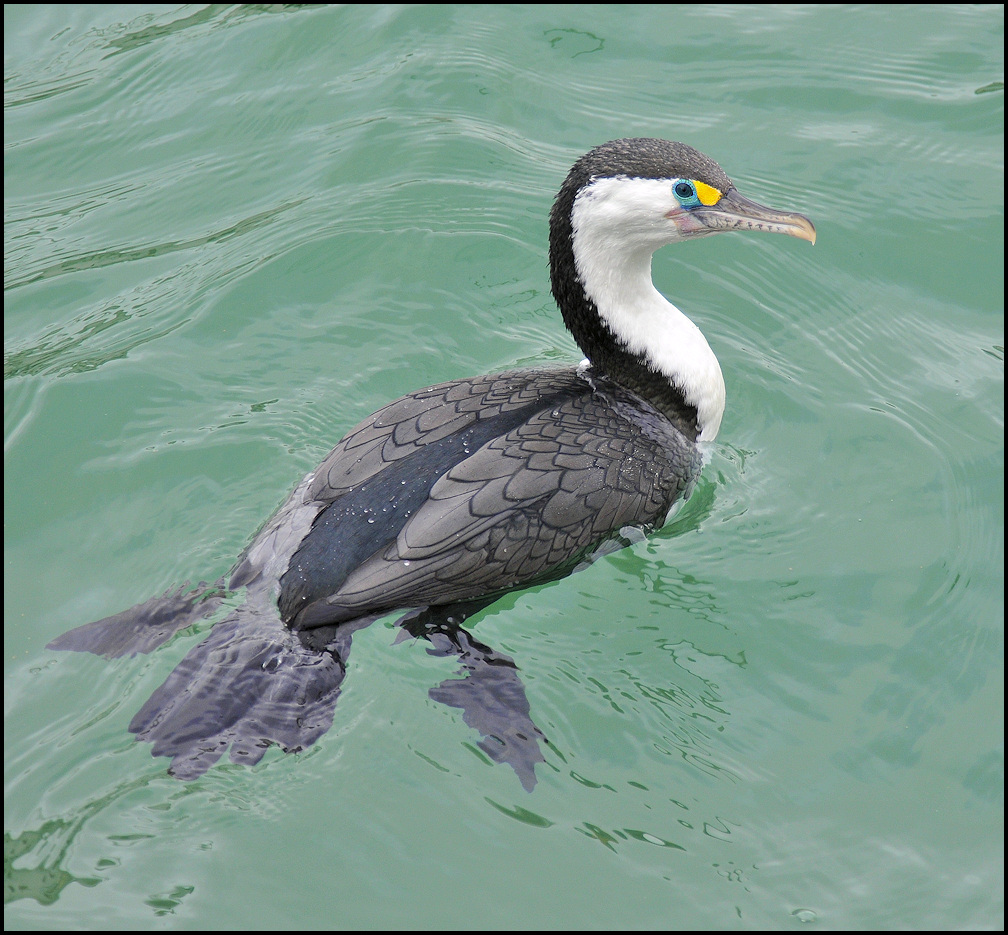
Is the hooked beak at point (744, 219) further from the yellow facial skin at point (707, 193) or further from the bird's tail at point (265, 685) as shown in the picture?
the bird's tail at point (265, 685)

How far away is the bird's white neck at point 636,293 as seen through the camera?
402cm

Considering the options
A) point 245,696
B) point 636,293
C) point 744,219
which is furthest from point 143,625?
point 744,219

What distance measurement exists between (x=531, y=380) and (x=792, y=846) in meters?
2.02

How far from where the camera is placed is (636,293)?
4.32 metres

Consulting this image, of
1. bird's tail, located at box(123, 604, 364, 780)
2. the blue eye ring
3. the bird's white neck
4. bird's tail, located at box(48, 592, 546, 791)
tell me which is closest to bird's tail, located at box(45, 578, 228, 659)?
bird's tail, located at box(48, 592, 546, 791)

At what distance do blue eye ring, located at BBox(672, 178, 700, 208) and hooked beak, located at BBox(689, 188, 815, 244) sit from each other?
3cm

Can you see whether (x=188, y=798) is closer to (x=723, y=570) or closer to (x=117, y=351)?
(x=723, y=570)

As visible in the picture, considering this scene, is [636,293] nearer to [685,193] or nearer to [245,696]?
[685,193]

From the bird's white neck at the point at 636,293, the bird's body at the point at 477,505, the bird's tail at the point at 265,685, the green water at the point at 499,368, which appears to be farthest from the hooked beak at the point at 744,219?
the bird's tail at the point at 265,685

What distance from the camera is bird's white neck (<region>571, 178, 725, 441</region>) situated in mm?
4020

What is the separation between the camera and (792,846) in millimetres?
3547

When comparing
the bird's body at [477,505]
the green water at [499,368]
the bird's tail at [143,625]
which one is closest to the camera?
the green water at [499,368]

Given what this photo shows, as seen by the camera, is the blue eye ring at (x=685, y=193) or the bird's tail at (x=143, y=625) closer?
the bird's tail at (x=143, y=625)

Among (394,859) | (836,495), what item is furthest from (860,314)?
(394,859)
